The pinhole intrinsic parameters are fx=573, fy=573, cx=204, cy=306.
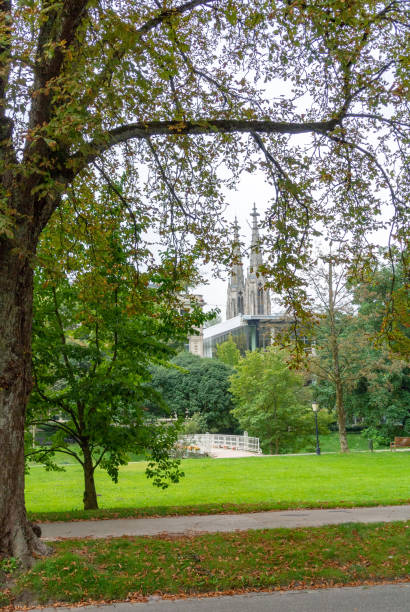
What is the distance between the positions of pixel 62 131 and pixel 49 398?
25.0 feet

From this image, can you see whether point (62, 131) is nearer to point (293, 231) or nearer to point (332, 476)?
point (293, 231)

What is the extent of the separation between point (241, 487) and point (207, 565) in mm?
14189

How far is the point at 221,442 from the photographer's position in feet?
143

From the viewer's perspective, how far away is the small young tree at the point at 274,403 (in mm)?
38531

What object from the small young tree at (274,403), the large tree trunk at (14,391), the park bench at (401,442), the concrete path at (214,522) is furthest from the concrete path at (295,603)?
the small young tree at (274,403)

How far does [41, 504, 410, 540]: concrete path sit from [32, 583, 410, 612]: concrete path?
3.11 metres

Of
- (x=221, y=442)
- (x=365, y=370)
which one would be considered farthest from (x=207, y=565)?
(x=221, y=442)

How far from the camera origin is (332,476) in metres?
23.3

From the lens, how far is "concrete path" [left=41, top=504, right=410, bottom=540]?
31.4ft

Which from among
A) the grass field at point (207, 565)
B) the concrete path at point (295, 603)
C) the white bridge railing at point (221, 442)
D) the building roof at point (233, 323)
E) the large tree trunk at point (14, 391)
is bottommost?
the white bridge railing at point (221, 442)

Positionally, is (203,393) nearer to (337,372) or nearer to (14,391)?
(337,372)

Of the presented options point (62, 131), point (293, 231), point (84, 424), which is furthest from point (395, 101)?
point (84, 424)

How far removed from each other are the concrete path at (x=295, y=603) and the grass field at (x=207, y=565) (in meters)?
0.24

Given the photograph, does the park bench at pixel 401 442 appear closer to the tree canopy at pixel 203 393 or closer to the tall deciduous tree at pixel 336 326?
the tall deciduous tree at pixel 336 326
